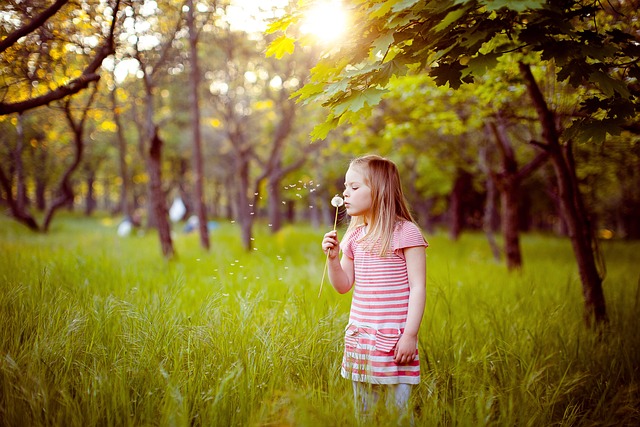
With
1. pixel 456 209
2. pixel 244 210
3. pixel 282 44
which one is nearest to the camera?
pixel 282 44

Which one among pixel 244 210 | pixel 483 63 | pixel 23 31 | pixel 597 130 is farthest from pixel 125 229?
pixel 597 130

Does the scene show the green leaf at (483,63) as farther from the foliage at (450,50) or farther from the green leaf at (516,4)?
the green leaf at (516,4)

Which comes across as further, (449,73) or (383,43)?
(449,73)

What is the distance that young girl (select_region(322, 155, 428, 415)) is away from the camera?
7.07 ft

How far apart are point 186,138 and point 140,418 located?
27559 millimetres

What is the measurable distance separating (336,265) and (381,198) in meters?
0.46

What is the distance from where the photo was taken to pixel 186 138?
2778 centimetres

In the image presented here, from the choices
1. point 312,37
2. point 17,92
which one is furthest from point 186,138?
point 312,37

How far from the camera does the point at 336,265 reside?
2.37 metres

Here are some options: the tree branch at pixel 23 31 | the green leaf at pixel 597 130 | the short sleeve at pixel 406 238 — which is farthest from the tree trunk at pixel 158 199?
the green leaf at pixel 597 130

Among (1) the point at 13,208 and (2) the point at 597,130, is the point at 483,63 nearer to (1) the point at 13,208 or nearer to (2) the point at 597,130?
(2) the point at 597,130

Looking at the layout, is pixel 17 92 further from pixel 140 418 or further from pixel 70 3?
pixel 140 418

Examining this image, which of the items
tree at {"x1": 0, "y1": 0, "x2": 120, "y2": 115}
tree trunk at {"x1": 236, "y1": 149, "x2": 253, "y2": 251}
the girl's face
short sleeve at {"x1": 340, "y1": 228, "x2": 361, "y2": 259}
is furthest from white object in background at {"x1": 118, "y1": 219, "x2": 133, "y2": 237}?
the girl's face

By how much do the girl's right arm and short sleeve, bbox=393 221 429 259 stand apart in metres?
0.32
